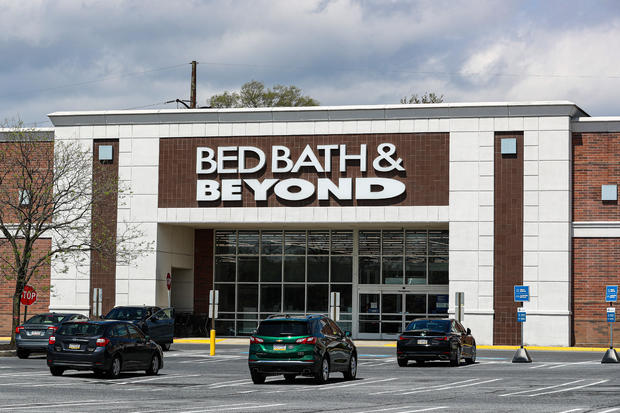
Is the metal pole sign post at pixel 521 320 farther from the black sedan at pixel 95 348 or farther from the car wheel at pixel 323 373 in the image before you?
the black sedan at pixel 95 348

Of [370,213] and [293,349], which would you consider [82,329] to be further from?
[370,213]

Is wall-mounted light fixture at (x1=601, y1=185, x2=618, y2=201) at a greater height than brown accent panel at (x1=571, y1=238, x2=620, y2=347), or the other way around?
wall-mounted light fixture at (x1=601, y1=185, x2=618, y2=201)

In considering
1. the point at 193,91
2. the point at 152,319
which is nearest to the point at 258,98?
the point at 193,91

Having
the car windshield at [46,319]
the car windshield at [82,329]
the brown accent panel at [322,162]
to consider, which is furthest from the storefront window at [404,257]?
the car windshield at [82,329]

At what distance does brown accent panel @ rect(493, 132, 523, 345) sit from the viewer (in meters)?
42.9

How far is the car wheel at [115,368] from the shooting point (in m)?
25.0

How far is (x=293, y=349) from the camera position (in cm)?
2311

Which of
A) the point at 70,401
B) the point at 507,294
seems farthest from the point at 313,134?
the point at 70,401

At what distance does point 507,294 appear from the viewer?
1690 inches

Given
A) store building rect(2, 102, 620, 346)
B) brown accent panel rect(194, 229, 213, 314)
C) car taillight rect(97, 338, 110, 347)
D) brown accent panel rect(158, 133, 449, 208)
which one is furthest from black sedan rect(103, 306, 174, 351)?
car taillight rect(97, 338, 110, 347)

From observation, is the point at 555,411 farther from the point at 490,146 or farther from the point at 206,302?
the point at 206,302

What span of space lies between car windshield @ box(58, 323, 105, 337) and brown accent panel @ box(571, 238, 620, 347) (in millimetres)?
24179

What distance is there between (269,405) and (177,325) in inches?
1204

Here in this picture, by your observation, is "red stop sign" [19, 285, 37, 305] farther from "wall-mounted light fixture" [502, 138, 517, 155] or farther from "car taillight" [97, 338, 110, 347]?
"wall-mounted light fixture" [502, 138, 517, 155]
